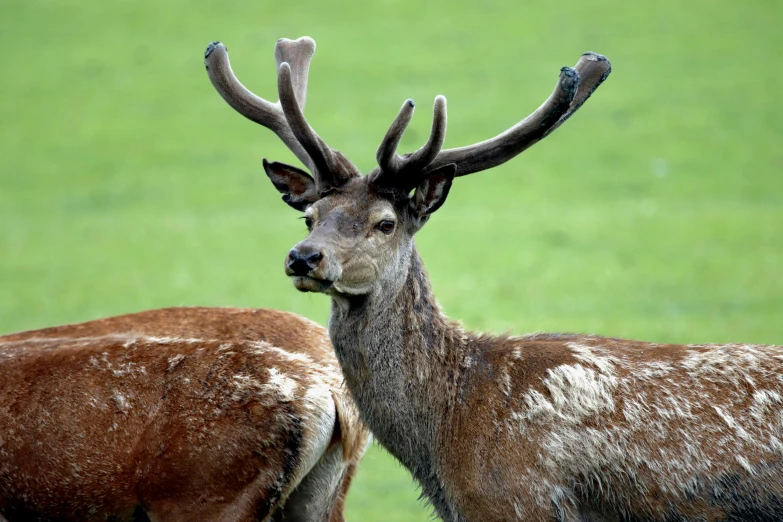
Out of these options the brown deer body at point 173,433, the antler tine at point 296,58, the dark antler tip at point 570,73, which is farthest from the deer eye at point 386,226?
the antler tine at point 296,58

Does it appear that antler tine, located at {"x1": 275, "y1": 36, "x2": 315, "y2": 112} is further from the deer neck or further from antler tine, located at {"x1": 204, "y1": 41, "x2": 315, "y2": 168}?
the deer neck

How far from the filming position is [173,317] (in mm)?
7684

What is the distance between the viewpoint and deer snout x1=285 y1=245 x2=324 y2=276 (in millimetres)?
5766

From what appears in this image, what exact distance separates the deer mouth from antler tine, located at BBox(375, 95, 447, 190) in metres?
0.70

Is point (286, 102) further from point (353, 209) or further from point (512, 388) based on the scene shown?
point (512, 388)

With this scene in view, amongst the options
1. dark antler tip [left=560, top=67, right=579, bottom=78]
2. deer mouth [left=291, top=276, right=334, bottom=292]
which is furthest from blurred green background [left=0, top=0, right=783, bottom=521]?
dark antler tip [left=560, top=67, right=579, bottom=78]

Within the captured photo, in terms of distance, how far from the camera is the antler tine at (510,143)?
6.28 metres

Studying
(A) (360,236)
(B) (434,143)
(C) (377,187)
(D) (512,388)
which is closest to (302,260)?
(A) (360,236)

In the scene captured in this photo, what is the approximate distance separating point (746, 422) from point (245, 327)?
310 centimetres

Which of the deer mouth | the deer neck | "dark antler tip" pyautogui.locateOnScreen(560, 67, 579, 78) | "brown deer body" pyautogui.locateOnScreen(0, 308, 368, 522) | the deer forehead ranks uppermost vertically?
"dark antler tip" pyautogui.locateOnScreen(560, 67, 579, 78)

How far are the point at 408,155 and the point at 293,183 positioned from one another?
0.75m

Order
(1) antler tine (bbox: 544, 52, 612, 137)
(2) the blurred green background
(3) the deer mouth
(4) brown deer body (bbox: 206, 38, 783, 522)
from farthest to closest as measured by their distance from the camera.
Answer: (2) the blurred green background < (1) antler tine (bbox: 544, 52, 612, 137) < (3) the deer mouth < (4) brown deer body (bbox: 206, 38, 783, 522)

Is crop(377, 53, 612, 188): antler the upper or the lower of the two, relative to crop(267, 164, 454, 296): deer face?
upper

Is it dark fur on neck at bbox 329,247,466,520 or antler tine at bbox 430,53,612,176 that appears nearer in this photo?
dark fur on neck at bbox 329,247,466,520
